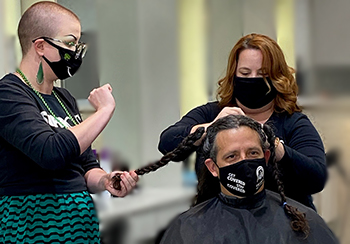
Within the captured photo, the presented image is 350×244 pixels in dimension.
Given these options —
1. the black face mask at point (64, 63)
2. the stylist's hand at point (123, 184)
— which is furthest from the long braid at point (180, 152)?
the black face mask at point (64, 63)

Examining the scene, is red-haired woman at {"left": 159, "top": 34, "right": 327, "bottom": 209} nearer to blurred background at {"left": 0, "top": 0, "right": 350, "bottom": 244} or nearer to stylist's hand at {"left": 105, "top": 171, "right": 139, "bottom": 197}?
stylist's hand at {"left": 105, "top": 171, "right": 139, "bottom": 197}

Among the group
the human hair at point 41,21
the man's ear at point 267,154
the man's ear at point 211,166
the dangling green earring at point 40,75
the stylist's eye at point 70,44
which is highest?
the human hair at point 41,21

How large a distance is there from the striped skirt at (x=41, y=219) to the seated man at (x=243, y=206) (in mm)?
329

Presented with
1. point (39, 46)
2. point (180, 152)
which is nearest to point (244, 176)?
point (180, 152)

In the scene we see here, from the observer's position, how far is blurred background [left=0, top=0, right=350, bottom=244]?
2.25m

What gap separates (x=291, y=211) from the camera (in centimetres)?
150

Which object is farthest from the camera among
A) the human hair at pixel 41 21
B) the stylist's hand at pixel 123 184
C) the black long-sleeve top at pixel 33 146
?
the stylist's hand at pixel 123 184

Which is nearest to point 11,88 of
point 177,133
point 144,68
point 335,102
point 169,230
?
point 177,133

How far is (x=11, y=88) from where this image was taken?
136 centimetres

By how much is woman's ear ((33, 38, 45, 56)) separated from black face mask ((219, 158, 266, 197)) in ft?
2.15

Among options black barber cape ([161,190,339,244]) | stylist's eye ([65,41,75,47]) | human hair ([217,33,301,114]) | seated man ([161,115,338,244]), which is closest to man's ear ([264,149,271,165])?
seated man ([161,115,338,244])

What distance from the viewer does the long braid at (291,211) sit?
1.48m

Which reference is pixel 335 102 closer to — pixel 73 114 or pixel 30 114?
pixel 73 114

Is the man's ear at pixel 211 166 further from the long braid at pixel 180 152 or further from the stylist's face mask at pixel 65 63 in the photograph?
the stylist's face mask at pixel 65 63
